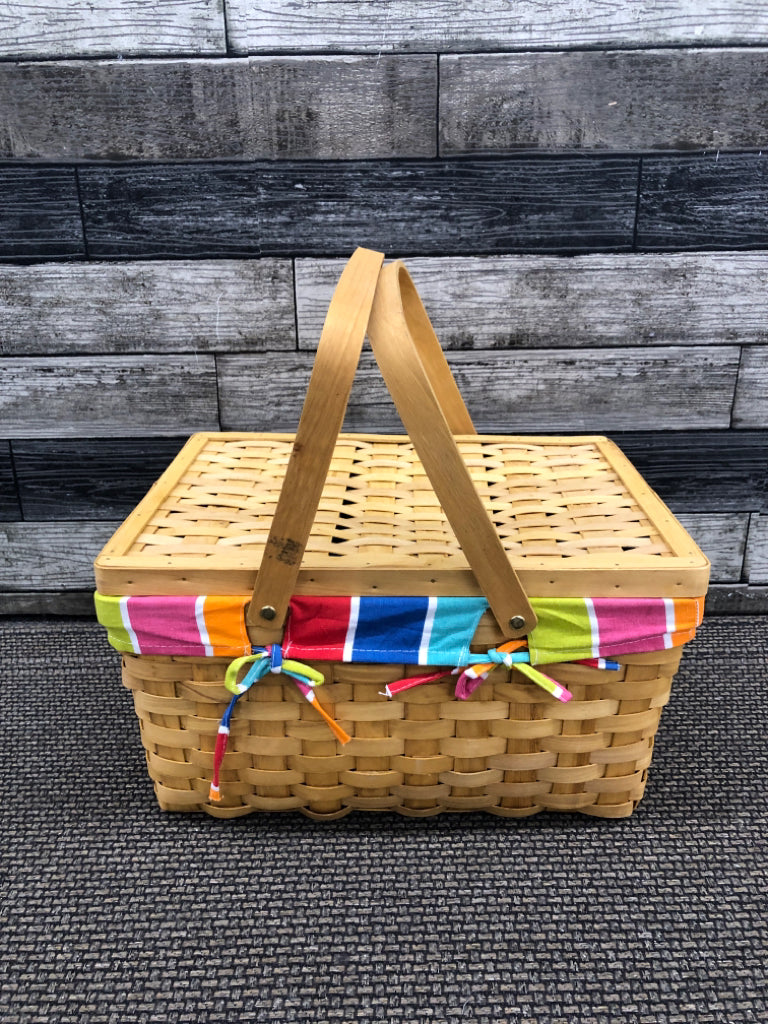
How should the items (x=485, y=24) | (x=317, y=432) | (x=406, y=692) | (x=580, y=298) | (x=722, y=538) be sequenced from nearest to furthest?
(x=317, y=432), (x=406, y=692), (x=485, y=24), (x=580, y=298), (x=722, y=538)

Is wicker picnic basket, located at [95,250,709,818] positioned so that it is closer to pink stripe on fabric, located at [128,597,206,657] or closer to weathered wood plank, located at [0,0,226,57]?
pink stripe on fabric, located at [128,597,206,657]

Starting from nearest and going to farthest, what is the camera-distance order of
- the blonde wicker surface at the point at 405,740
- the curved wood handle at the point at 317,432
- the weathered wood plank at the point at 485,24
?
the curved wood handle at the point at 317,432 → the blonde wicker surface at the point at 405,740 → the weathered wood plank at the point at 485,24

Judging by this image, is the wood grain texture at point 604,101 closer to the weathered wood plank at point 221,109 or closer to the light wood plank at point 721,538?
the weathered wood plank at point 221,109

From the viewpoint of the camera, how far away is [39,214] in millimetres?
994

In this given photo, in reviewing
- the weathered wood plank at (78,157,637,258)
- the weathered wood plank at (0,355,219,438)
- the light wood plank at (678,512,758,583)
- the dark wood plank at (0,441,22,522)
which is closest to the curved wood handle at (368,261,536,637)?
the weathered wood plank at (78,157,637,258)

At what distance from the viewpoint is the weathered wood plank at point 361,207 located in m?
0.97

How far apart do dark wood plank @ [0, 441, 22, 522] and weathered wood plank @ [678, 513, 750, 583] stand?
0.94m

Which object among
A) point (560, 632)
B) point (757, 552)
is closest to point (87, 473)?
point (560, 632)

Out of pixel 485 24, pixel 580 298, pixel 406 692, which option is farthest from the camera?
pixel 580 298

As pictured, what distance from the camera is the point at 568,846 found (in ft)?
2.46

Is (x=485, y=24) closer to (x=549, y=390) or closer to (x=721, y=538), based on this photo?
(x=549, y=390)

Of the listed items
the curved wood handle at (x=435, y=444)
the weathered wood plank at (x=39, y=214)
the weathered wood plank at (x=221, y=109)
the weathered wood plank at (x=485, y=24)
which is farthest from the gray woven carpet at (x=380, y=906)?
the weathered wood plank at (x=485, y=24)

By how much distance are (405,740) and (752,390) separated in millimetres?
708

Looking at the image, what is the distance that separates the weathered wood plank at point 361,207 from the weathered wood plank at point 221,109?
0.02 meters
